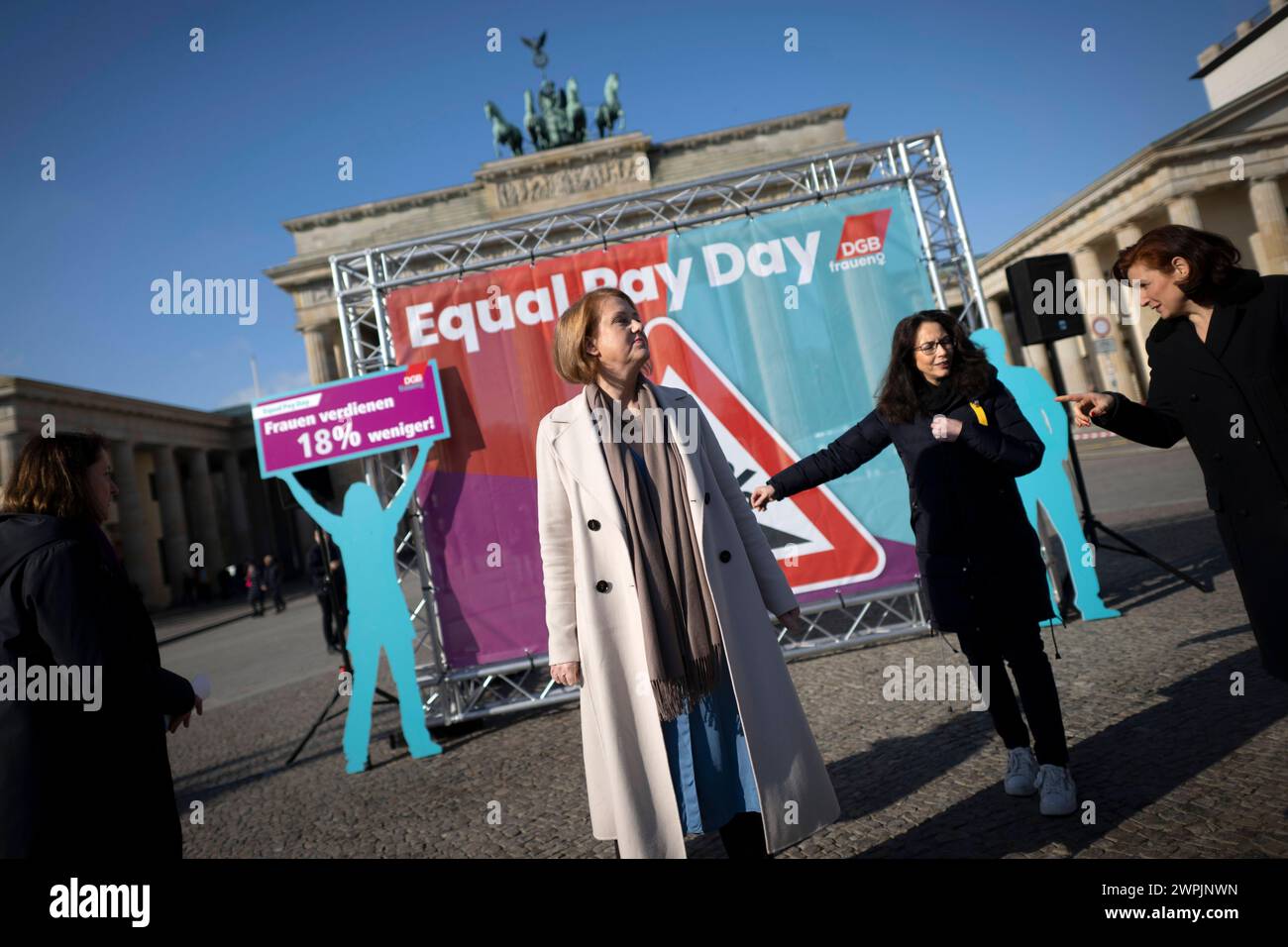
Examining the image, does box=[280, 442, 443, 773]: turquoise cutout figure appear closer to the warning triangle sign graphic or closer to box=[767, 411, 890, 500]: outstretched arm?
the warning triangle sign graphic

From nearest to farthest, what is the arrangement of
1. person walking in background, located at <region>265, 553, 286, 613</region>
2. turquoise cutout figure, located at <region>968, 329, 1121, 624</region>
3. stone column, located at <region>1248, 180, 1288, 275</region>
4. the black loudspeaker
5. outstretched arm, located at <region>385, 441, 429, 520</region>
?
outstretched arm, located at <region>385, 441, 429, 520</region> < turquoise cutout figure, located at <region>968, 329, 1121, 624</region> < the black loudspeaker < person walking in background, located at <region>265, 553, 286, 613</region> < stone column, located at <region>1248, 180, 1288, 275</region>

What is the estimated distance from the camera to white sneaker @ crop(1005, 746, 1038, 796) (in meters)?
3.07

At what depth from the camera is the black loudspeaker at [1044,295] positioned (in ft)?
22.2

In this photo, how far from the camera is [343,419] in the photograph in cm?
563

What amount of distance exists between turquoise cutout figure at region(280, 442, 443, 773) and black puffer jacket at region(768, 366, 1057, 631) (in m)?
3.51

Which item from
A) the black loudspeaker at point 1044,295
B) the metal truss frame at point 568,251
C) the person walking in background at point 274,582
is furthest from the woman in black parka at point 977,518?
the person walking in background at point 274,582

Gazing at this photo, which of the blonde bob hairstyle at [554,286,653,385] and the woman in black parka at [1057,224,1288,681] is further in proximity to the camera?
the blonde bob hairstyle at [554,286,653,385]

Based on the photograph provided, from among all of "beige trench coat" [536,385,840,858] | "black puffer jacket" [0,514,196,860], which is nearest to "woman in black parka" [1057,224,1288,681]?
"beige trench coat" [536,385,840,858]

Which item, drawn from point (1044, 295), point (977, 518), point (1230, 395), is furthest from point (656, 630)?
point (1044, 295)

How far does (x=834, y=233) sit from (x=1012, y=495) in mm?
3876

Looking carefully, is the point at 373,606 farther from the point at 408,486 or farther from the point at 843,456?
the point at 843,456

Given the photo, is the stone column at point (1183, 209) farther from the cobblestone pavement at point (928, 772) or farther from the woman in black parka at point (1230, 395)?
the woman in black parka at point (1230, 395)

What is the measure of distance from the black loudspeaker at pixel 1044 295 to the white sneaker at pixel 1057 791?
4874 mm
